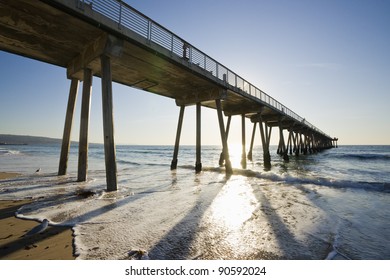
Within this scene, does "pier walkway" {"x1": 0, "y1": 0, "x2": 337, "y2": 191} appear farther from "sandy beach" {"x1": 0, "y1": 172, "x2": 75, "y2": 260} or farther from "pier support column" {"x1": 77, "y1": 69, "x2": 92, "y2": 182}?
"sandy beach" {"x1": 0, "y1": 172, "x2": 75, "y2": 260}

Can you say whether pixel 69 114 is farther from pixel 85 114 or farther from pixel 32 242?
pixel 32 242

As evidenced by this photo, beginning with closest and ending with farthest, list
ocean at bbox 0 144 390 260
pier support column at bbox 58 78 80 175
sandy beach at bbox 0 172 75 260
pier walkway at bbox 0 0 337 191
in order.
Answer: sandy beach at bbox 0 172 75 260 → ocean at bbox 0 144 390 260 → pier walkway at bbox 0 0 337 191 → pier support column at bbox 58 78 80 175

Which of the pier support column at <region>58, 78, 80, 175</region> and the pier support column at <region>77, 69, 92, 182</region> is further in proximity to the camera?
the pier support column at <region>58, 78, 80, 175</region>

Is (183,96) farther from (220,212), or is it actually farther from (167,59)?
(220,212)

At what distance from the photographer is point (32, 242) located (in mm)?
3006

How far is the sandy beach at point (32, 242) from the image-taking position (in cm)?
266

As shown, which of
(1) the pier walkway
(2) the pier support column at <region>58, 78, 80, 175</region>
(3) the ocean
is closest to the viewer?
(3) the ocean

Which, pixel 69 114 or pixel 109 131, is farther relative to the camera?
pixel 69 114

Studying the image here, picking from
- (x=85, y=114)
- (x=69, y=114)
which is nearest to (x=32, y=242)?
(x=85, y=114)

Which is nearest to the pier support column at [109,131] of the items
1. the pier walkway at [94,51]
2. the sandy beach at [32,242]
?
the pier walkway at [94,51]

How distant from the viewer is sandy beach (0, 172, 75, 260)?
2.66 m

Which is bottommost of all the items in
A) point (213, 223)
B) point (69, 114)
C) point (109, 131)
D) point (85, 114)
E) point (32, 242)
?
point (213, 223)

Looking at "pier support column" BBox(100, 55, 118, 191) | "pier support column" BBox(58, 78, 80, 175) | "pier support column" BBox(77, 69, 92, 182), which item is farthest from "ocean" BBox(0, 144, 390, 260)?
"pier support column" BBox(58, 78, 80, 175)

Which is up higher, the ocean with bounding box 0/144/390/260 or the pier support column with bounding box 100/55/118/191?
the pier support column with bounding box 100/55/118/191
